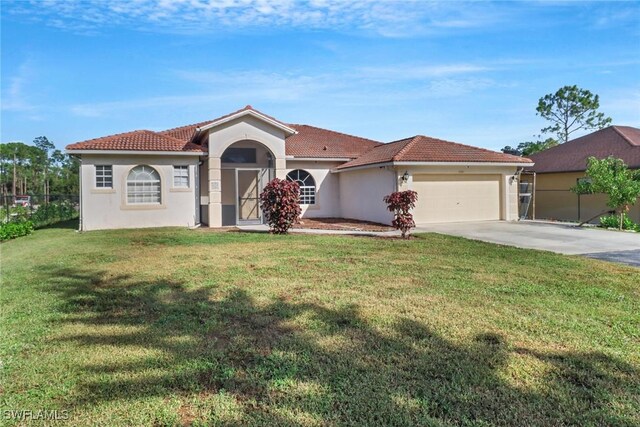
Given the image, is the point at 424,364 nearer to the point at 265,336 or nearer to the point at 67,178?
the point at 265,336

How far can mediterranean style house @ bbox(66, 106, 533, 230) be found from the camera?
18188 mm

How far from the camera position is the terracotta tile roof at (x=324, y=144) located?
2311 cm

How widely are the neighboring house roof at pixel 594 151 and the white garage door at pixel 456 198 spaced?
7724mm

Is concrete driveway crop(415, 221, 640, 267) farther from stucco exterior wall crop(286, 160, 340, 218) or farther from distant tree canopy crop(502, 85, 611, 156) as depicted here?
distant tree canopy crop(502, 85, 611, 156)

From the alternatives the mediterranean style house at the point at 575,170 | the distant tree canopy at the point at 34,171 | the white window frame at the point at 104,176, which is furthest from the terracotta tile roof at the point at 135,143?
the distant tree canopy at the point at 34,171

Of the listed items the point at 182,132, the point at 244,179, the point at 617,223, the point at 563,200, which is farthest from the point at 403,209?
the point at 563,200

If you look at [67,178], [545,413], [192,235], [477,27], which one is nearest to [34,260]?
[192,235]

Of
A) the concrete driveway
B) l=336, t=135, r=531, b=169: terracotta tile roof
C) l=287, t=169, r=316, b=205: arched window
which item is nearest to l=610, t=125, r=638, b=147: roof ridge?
l=336, t=135, r=531, b=169: terracotta tile roof

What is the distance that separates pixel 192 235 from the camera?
1473cm

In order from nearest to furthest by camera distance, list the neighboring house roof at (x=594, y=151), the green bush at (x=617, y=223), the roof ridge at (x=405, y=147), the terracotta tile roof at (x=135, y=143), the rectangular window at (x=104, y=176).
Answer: the green bush at (x=617, y=223), the terracotta tile roof at (x=135, y=143), the rectangular window at (x=104, y=176), the roof ridge at (x=405, y=147), the neighboring house roof at (x=594, y=151)

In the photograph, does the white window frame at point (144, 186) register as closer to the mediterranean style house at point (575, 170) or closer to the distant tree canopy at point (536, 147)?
the mediterranean style house at point (575, 170)

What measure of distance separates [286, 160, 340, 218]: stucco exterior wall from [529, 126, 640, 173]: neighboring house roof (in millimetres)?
14380

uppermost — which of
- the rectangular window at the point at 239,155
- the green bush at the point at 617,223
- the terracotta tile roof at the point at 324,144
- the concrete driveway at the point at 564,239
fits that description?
the terracotta tile roof at the point at 324,144

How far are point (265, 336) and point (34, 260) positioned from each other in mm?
8236
